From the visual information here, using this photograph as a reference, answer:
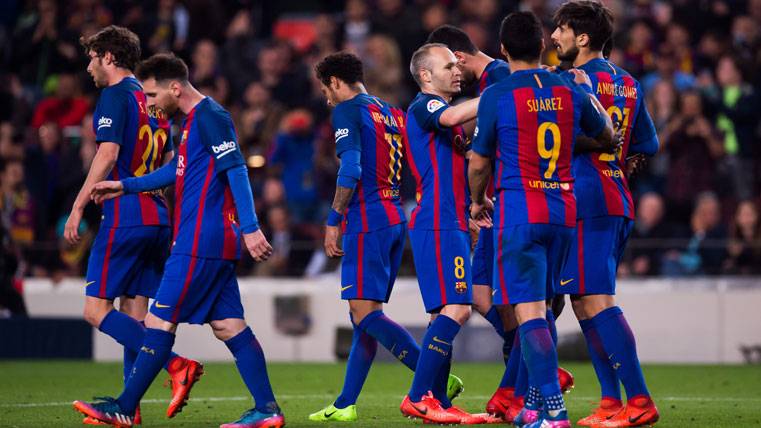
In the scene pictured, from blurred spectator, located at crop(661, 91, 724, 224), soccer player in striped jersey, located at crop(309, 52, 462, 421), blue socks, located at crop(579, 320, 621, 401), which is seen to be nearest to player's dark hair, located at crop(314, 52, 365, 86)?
soccer player in striped jersey, located at crop(309, 52, 462, 421)

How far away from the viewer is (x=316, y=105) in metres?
16.1

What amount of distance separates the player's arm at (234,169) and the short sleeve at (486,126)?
1247 mm

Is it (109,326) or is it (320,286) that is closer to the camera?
(109,326)

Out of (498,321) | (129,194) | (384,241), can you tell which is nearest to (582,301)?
(498,321)

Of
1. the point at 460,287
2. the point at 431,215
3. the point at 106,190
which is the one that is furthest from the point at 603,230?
the point at 106,190

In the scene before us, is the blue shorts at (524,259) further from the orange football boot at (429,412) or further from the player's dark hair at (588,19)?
the player's dark hair at (588,19)

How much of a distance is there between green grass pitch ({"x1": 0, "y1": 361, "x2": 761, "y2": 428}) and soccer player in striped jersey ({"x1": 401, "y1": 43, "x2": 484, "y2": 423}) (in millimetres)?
292

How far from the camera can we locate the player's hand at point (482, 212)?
7.29 metres

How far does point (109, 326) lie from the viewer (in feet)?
26.7

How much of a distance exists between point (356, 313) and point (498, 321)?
89 centimetres

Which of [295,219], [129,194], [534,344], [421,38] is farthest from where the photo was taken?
[421,38]

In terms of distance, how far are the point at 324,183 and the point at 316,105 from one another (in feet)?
4.46

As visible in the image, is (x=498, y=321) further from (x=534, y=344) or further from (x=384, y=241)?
(x=534, y=344)

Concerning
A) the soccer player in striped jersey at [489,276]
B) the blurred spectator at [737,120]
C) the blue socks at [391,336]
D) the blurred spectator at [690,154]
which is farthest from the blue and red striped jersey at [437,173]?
the blurred spectator at [737,120]
